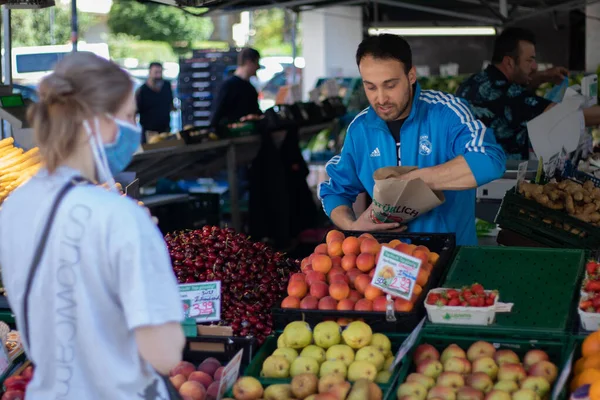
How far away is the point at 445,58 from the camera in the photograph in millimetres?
13133

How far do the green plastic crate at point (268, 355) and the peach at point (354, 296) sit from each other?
180 mm

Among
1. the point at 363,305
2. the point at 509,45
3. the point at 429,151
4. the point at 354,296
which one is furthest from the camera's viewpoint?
the point at 509,45

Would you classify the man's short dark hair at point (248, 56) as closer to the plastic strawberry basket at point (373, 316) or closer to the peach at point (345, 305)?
the plastic strawberry basket at point (373, 316)

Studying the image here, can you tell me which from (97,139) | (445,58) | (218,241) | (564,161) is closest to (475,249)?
(218,241)

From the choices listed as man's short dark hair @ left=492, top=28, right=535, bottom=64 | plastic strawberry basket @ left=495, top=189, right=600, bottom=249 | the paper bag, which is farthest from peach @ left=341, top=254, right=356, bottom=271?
man's short dark hair @ left=492, top=28, right=535, bottom=64

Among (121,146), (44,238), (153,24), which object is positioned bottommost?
(44,238)

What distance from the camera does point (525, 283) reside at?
3000mm

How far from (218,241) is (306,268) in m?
0.44

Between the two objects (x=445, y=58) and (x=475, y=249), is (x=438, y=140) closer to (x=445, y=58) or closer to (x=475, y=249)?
(x=475, y=249)

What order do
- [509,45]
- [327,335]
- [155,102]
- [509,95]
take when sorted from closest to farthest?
[327,335], [509,95], [509,45], [155,102]


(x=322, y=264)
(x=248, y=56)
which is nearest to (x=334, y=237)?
(x=322, y=264)

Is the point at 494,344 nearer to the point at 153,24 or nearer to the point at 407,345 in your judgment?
the point at 407,345

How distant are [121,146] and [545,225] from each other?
9.21 ft

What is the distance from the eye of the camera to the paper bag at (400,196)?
3189mm
